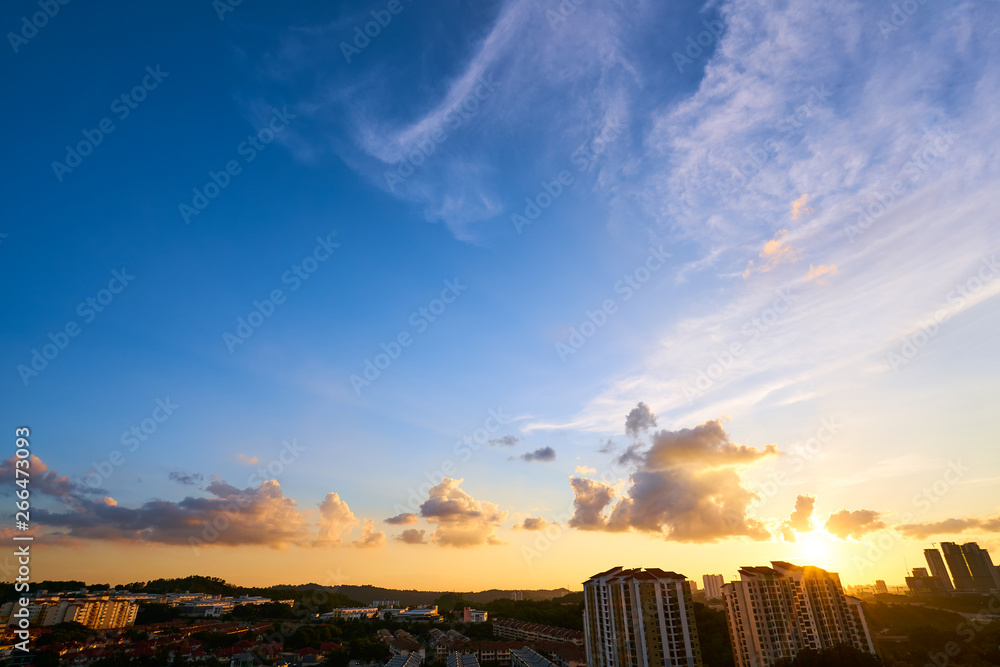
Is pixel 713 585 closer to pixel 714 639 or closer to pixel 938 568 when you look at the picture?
pixel 938 568

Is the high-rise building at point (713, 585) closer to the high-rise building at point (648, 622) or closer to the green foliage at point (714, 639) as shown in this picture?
the green foliage at point (714, 639)

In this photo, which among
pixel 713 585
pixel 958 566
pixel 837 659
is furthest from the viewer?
pixel 713 585

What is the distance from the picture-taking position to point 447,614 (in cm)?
12938

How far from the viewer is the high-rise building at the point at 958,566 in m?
130

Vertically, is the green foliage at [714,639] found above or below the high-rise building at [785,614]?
below

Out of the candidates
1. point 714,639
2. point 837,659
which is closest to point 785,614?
point 837,659

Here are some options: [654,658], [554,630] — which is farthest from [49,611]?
[654,658]

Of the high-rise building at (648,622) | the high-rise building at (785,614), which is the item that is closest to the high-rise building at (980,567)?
the high-rise building at (785,614)

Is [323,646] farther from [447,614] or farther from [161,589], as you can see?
[161,589]

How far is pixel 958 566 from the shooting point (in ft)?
433

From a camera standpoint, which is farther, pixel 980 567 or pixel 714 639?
pixel 980 567

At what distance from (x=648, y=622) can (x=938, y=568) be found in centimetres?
15155

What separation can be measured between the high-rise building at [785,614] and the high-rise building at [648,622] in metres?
11.9

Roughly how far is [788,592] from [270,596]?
155841 mm
